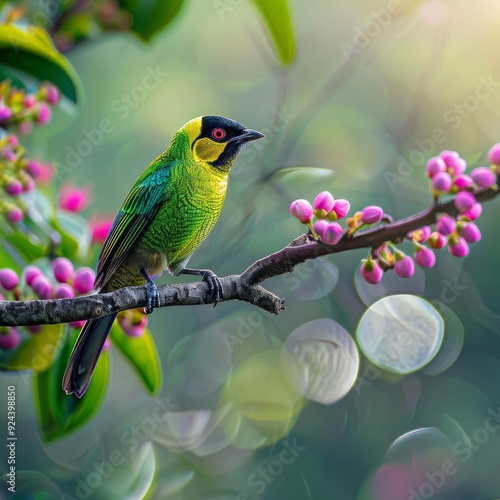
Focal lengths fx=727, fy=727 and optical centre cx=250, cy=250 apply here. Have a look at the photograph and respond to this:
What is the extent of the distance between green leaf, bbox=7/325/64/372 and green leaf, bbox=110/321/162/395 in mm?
141

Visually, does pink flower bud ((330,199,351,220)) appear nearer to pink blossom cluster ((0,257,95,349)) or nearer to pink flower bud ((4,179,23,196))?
pink blossom cluster ((0,257,95,349))

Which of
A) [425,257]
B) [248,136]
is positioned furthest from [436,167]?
[248,136]

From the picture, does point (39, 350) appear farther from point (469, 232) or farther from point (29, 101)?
point (469, 232)

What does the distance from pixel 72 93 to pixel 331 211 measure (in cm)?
108

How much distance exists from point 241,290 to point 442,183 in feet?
1.55

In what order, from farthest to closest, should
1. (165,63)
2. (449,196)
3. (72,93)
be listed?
(165,63)
(72,93)
(449,196)

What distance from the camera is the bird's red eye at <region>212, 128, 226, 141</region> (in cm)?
186

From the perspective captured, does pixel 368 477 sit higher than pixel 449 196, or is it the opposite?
pixel 449 196

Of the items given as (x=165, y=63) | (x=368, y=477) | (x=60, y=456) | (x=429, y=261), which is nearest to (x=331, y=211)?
(x=429, y=261)

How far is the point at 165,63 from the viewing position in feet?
16.9

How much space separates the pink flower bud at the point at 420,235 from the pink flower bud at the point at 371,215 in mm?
58

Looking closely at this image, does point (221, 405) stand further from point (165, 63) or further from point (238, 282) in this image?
point (238, 282)

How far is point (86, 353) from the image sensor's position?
1615 millimetres

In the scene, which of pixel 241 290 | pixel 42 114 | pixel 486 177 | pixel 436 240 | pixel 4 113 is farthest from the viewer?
pixel 42 114
